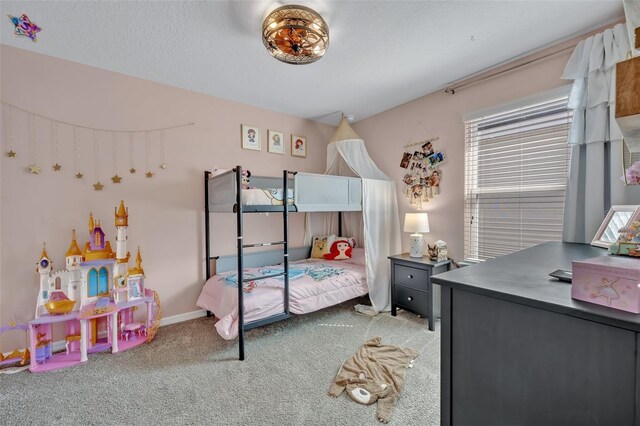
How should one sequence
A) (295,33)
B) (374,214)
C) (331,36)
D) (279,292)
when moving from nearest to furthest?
1. (295,33)
2. (331,36)
3. (279,292)
4. (374,214)

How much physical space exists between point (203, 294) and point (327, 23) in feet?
8.93

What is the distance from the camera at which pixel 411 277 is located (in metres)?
2.82

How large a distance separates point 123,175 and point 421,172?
10.4ft

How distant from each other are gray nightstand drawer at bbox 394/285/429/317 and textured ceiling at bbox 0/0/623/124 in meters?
2.17

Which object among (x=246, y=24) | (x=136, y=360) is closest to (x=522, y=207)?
(x=246, y=24)

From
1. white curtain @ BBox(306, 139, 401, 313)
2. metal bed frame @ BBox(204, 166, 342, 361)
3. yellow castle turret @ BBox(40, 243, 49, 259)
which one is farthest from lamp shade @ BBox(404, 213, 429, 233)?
yellow castle turret @ BBox(40, 243, 49, 259)

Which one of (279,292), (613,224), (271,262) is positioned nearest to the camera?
(613,224)

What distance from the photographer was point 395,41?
210 cm

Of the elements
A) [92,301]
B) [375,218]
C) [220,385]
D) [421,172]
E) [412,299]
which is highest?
[421,172]

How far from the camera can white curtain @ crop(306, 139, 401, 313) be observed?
3.06m

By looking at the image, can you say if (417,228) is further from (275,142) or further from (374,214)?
(275,142)

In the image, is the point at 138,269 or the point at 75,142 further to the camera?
the point at 138,269

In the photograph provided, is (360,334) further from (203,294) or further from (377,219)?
(203,294)

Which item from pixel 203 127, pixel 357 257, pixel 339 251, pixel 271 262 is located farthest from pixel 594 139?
pixel 203 127
